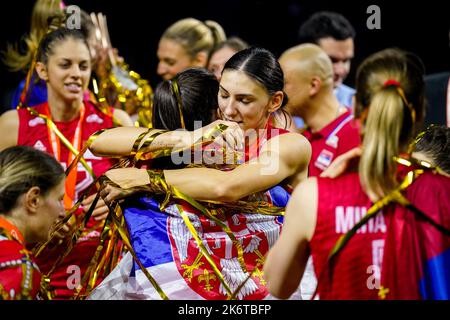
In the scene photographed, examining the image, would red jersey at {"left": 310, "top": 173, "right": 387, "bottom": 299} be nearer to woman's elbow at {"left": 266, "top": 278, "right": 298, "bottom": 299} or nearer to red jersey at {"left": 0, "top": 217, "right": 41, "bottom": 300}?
woman's elbow at {"left": 266, "top": 278, "right": 298, "bottom": 299}

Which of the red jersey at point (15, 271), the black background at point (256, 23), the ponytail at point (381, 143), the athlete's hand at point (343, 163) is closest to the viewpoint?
the ponytail at point (381, 143)

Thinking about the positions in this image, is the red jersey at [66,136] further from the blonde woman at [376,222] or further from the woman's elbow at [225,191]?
the blonde woman at [376,222]

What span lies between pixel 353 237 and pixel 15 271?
96cm

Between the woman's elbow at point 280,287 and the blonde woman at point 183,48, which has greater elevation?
the blonde woman at point 183,48

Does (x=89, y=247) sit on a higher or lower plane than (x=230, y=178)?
lower

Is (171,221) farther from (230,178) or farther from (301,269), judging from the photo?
(301,269)

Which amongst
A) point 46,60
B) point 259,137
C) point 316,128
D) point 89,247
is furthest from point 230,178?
point 316,128

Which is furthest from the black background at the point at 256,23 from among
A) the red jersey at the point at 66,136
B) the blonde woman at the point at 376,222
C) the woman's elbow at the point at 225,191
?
the blonde woman at the point at 376,222

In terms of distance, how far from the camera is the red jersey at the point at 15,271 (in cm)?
229

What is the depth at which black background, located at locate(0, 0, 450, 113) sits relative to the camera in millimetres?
5578

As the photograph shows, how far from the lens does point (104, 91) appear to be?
4750mm

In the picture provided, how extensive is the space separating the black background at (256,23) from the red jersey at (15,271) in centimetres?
329

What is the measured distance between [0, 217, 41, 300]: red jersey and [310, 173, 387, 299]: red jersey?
833 mm
